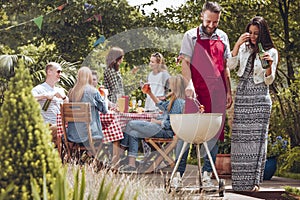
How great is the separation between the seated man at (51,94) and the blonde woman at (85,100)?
9.4 inches

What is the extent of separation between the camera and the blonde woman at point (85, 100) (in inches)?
299

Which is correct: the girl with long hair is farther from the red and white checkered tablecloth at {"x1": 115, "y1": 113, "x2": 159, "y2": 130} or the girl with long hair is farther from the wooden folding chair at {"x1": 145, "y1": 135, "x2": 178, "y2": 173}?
the red and white checkered tablecloth at {"x1": 115, "y1": 113, "x2": 159, "y2": 130}

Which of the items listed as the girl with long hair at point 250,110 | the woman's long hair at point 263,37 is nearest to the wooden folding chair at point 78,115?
the girl with long hair at point 250,110

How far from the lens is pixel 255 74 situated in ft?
21.0

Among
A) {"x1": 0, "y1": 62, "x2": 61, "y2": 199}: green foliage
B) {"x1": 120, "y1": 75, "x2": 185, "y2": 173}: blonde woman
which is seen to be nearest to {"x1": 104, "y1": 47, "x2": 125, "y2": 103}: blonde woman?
{"x1": 120, "y1": 75, "x2": 185, "y2": 173}: blonde woman

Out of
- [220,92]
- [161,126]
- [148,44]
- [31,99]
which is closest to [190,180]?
[161,126]

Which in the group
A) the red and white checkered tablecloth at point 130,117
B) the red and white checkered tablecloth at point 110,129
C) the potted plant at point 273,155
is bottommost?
the potted plant at point 273,155

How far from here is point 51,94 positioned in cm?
799

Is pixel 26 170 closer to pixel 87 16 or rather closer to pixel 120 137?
pixel 120 137

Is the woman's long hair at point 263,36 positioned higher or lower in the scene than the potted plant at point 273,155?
higher

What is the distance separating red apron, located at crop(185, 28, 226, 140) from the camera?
6.18 m

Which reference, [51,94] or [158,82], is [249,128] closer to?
[158,82]

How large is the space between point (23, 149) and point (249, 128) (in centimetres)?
382

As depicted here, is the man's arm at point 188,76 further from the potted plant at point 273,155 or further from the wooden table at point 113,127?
the potted plant at point 273,155
